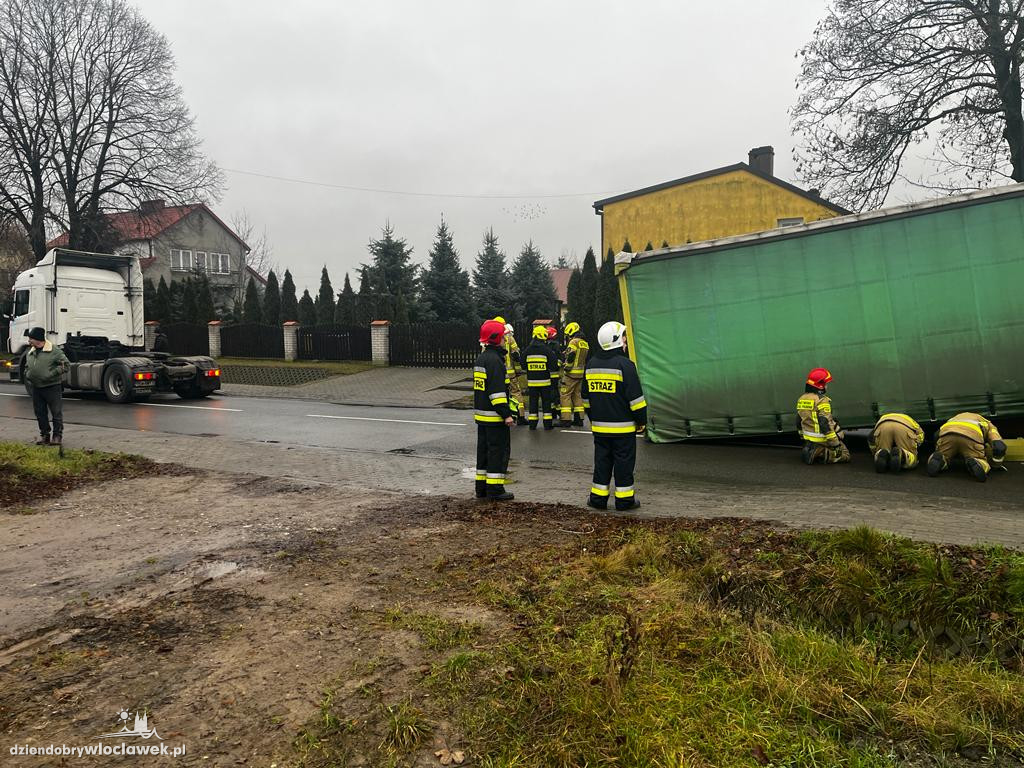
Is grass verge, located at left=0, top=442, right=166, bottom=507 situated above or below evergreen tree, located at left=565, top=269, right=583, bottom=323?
below

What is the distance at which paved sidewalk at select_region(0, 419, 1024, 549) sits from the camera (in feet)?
17.7

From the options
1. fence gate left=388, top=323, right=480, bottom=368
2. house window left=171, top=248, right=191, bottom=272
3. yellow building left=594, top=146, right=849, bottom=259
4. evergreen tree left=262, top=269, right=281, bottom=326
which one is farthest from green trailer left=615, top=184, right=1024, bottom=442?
house window left=171, top=248, right=191, bottom=272

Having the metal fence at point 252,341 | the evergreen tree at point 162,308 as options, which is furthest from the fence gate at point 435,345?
the evergreen tree at point 162,308

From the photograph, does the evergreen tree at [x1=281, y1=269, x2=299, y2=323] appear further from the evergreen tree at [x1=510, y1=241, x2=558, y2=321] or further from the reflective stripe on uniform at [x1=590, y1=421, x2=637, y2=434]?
the reflective stripe on uniform at [x1=590, y1=421, x2=637, y2=434]

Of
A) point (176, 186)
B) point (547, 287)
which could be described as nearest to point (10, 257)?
point (176, 186)

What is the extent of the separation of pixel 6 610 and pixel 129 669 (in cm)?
145

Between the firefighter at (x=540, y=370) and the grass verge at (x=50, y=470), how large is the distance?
19.9 ft

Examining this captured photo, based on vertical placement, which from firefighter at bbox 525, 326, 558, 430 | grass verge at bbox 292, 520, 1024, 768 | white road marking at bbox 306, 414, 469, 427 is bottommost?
grass verge at bbox 292, 520, 1024, 768

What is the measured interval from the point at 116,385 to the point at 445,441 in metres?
10.6

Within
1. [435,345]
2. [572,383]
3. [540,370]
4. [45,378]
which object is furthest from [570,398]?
[435,345]

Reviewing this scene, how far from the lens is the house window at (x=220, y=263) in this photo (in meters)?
52.9

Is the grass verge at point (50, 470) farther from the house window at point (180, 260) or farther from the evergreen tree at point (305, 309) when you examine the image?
the house window at point (180, 260)

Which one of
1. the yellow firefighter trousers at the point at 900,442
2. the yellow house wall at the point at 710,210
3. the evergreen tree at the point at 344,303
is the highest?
the yellow house wall at the point at 710,210

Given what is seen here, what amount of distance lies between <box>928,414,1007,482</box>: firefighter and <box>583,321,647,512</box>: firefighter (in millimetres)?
3673
